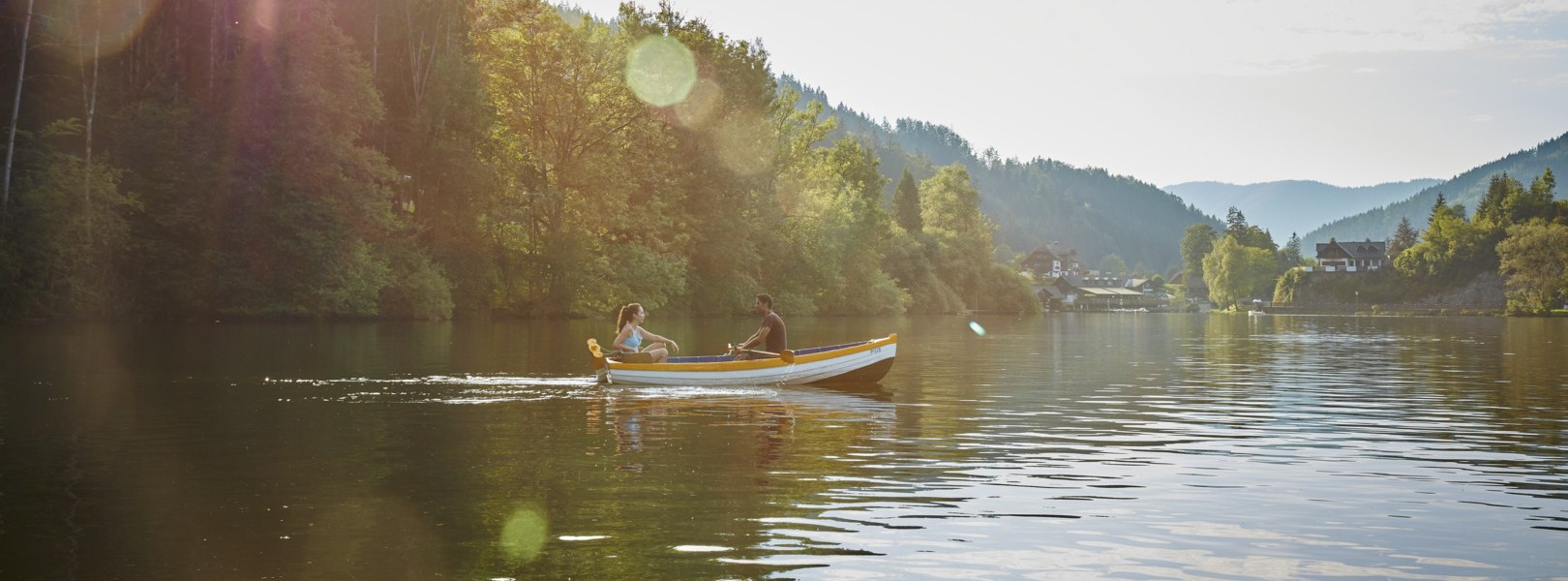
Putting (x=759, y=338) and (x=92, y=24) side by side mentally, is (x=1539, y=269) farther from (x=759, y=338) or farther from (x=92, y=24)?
(x=92, y=24)

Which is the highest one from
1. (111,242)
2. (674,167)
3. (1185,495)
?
(674,167)

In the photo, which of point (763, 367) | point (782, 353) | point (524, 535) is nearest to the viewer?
point (524, 535)

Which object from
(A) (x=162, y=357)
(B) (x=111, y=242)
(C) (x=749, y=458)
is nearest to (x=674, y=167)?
(B) (x=111, y=242)

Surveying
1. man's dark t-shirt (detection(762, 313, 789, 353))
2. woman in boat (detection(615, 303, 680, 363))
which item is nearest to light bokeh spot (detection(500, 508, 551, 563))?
man's dark t-shirt (detection(762, 313, 789, 353))

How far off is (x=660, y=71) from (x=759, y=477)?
71797 mm

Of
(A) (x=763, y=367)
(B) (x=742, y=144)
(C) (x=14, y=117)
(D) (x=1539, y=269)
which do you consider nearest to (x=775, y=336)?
(A) (x=763, y=367)

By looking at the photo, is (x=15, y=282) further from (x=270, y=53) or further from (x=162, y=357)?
(x=162, y=357)

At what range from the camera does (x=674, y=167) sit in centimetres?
8938

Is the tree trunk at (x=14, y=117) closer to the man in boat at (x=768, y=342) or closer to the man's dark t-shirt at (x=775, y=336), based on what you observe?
the man in boat at (x=768, y=342)

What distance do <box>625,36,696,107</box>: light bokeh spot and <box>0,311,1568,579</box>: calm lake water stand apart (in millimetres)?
53117

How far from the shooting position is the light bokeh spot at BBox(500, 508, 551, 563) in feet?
34.3

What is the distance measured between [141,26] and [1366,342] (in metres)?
60.2

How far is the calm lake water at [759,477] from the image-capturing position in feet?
33.8

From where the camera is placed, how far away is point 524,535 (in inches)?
440
